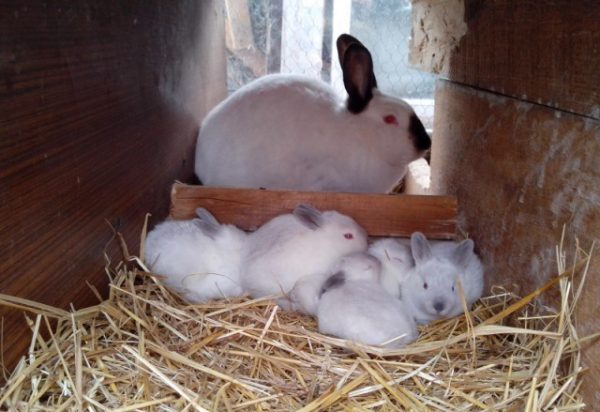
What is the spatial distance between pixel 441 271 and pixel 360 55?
3.79 ft

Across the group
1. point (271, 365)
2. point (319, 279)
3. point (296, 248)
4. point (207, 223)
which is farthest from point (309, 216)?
point (271, 365)

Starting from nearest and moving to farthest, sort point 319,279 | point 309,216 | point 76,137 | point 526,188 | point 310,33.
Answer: point 76,137 < point 526,188 < point 319,279 < point 309,216 < point 310,33

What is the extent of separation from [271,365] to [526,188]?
843 mm

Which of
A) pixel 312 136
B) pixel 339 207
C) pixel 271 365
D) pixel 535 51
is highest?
pixel 535 51

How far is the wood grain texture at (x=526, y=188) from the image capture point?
1.30m

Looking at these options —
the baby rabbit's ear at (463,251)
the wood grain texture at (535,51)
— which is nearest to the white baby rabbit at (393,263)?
the baby rabbit's ear at (463,251)

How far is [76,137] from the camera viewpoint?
150 cm

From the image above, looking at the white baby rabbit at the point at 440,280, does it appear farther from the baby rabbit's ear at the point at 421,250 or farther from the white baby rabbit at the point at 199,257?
the white baby rabbit at the point at 199,257

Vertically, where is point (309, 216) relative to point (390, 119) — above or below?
below

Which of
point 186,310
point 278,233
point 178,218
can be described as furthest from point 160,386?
point 178,218

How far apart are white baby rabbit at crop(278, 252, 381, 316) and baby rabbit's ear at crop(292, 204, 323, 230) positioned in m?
0.17

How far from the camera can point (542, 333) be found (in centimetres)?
139

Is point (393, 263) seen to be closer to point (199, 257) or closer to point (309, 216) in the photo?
point (309, 216)

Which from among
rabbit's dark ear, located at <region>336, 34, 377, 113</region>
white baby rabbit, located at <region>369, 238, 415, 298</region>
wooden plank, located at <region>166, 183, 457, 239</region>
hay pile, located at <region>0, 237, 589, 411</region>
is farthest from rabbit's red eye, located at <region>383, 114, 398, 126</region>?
hay pile, located at <region>0, 237, 589, 411</region>
